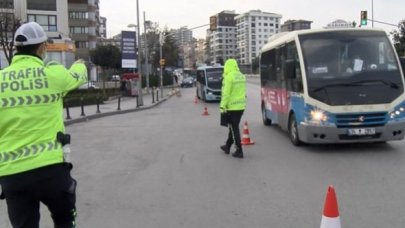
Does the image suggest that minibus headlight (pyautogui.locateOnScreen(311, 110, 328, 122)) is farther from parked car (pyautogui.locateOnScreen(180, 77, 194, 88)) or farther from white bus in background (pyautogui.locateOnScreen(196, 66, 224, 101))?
parked car (pyautogui.locateOnScreen(180, 77, 194, 88))

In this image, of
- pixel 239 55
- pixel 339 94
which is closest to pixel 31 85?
pixel 339 94

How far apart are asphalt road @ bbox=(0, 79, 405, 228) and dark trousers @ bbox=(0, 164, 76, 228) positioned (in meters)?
2.34

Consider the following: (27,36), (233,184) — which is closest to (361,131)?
(233,184)

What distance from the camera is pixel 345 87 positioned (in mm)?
10508

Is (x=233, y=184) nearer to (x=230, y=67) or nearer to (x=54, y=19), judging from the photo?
(x=230, y=67)

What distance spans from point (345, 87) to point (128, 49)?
23.8 m

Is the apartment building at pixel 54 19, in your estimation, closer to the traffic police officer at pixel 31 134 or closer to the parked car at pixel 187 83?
the parked car at pixel 187 83

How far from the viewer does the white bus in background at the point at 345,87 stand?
10.3 meters

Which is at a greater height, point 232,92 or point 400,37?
point 400,37

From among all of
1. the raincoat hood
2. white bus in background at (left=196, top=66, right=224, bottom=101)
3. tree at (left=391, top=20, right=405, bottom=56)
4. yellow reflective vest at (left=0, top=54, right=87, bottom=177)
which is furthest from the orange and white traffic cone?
tree at (left=391, top=20, right=405, bottom=56)

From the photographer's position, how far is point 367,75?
1062 cm

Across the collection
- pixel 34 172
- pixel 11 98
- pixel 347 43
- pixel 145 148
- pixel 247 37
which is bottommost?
pixel 145 148

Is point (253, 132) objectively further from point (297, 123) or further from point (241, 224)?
point (241, 224)

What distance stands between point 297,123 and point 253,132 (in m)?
3.58
